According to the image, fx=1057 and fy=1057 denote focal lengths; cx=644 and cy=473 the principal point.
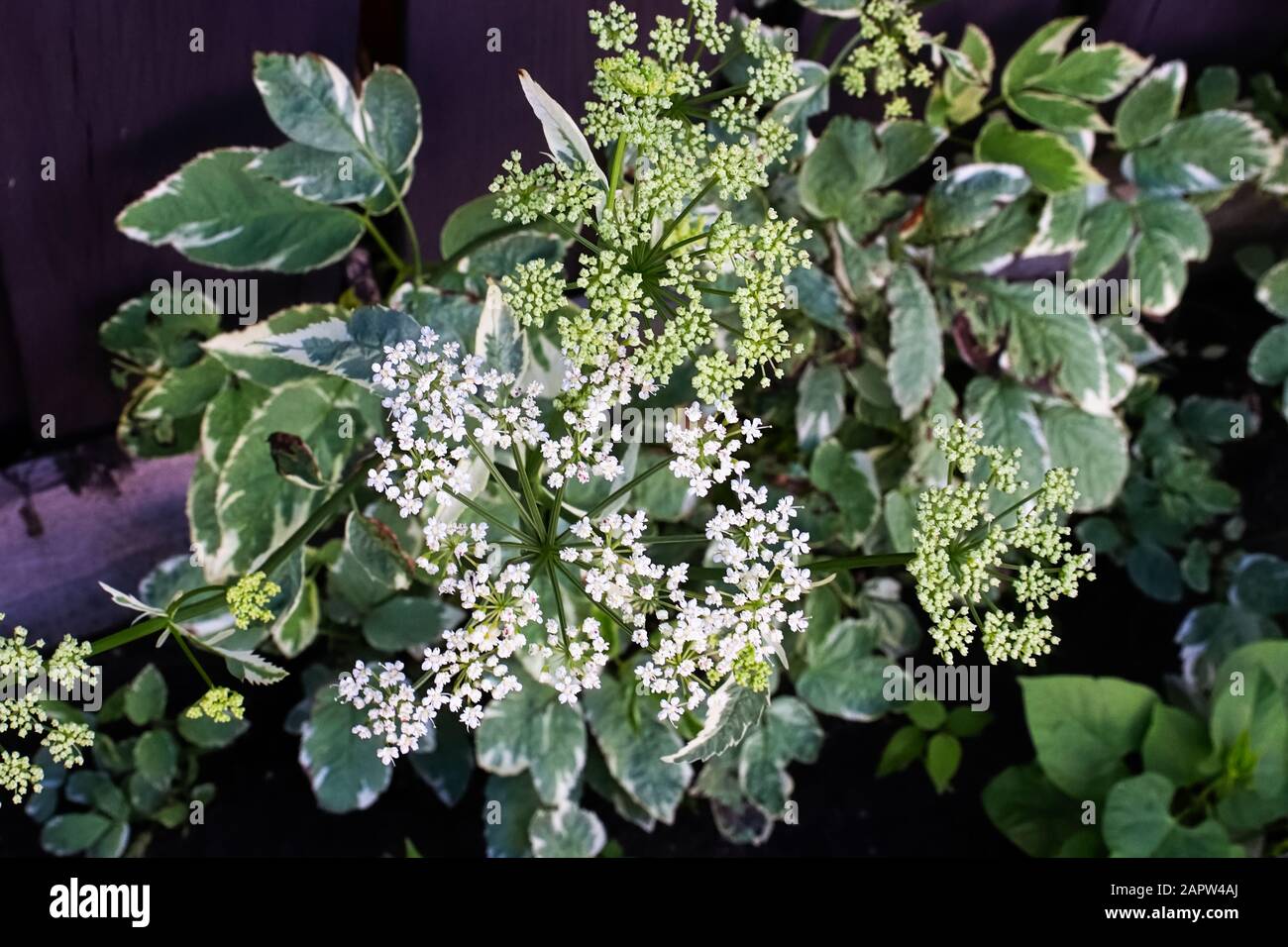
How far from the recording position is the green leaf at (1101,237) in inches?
74.6

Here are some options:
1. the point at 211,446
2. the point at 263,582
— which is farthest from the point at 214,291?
the point at 263,582

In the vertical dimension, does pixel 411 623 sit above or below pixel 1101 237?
below

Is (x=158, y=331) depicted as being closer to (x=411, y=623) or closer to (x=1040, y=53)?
(x=411, y=623)

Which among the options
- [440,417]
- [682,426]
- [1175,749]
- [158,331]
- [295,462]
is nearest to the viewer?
[440,417]

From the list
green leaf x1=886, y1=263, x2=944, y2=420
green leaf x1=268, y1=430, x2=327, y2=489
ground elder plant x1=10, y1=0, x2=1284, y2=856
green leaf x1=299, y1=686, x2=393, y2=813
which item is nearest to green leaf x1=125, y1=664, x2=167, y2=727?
ground elder plant x1=10, y1=0, x2=1284, y2=856

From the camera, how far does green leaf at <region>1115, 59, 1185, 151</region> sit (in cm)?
188

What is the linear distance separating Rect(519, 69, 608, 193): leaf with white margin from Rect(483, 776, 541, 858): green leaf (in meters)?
1.27

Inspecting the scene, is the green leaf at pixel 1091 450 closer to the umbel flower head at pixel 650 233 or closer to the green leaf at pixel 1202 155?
the green leaf at pixel 1202 155

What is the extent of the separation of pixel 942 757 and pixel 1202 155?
1.26 metres

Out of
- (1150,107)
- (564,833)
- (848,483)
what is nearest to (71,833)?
(564,833)

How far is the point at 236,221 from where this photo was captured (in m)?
1.45

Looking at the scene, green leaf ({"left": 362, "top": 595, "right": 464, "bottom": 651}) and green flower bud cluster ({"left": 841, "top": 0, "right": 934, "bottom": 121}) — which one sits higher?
green flower bud cluster ({"left": 841, "top": 0, "right": 934, "bottom": 121})

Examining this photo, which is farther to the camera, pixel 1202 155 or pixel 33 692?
pixel 1202 155

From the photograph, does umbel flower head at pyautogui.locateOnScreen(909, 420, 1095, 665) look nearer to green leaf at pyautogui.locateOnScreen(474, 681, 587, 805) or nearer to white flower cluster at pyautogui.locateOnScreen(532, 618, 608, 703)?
white flower cluster at pyautogui.locateOnScreen(532, 618, 608, 703)
